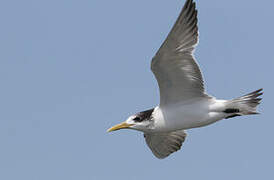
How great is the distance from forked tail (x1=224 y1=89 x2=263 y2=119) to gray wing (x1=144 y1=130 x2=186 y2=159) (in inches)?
116

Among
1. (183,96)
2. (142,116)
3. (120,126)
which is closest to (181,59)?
(183,96)

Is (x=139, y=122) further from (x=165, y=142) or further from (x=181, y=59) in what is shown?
(x=165, y=142)

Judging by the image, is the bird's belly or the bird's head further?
the bird's head

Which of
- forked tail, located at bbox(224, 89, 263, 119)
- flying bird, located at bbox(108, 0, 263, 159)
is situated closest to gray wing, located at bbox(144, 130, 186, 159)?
flying bird, located at bbox(108, 0, 263, 159)

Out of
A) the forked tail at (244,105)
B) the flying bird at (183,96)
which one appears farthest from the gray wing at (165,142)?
the forked tail at (244,105)

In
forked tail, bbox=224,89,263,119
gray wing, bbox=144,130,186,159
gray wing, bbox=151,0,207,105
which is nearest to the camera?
gray wing, bbox=151,0,207,105

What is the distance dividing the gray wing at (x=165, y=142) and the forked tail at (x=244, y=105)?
2.95 m

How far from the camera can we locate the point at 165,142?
16.8m

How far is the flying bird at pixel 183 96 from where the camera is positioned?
1327 centimetres

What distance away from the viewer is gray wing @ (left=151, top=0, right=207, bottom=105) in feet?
43.3

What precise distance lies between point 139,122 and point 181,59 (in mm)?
2165

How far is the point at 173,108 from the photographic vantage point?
14305 mm

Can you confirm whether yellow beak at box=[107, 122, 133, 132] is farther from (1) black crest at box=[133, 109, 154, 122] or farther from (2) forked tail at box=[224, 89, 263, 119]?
(2) forked tail at box=[224, 89, 263, 119]

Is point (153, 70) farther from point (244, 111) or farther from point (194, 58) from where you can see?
point (244, 111)
